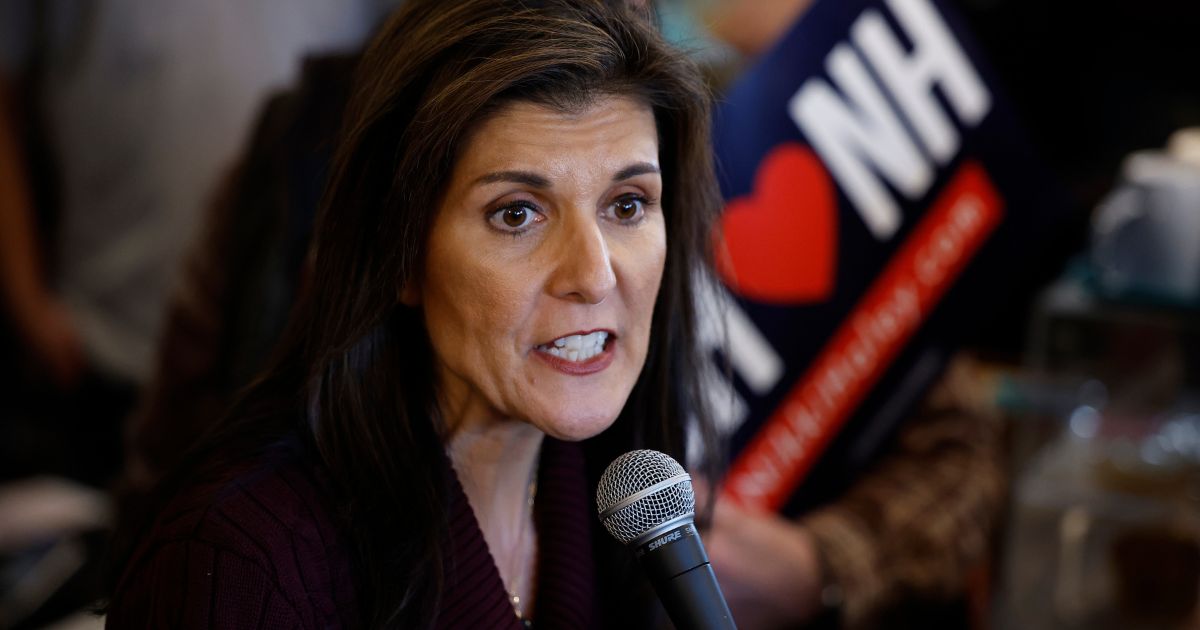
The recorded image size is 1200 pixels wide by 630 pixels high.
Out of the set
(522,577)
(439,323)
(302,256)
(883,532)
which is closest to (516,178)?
(439,323)

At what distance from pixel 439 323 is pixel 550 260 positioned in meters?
0.11

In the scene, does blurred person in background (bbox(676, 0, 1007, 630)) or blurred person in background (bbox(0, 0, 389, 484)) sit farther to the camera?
blurred person in background (bbox(0, 0, 389, 484))

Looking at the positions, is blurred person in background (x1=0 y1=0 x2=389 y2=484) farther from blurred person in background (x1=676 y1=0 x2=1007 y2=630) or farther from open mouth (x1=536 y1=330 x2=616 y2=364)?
open mouth (x1=536 y1=330 x2=616 y2=364)

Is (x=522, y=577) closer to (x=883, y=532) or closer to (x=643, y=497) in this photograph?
(x=643, y=497)

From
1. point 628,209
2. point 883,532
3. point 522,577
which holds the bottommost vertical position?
point 883,532

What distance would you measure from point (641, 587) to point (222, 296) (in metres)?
0.70

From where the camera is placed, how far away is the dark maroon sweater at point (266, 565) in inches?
30.0

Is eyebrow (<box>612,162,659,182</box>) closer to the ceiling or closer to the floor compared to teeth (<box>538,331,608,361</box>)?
closer to the ceiling

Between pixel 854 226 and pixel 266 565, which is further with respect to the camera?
pixel 854 226

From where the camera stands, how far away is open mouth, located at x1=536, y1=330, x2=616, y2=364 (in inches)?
32.4

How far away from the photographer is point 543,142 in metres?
0.79

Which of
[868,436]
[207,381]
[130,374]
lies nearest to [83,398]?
[130,374]

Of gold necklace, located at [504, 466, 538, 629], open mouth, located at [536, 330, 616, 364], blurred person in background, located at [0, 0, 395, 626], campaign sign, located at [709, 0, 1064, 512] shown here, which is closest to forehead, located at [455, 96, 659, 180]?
open mouth, located at [536, 330, 616, 364]

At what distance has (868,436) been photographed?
157 cm
